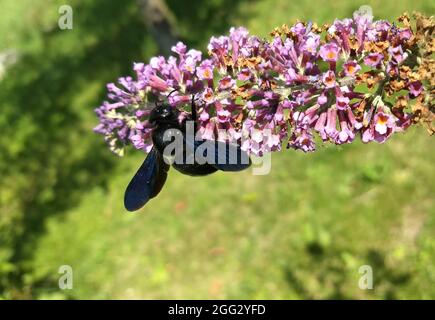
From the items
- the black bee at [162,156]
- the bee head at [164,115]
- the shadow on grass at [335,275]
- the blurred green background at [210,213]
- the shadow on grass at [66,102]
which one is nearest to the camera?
the black bee at [162,156]

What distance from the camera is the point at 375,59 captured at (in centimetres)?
269

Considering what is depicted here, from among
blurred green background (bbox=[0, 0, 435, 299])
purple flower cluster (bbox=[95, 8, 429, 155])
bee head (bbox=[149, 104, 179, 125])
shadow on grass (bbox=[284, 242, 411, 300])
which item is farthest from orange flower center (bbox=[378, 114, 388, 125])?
shadow on grass (bbox=[284, 242, 411, 300])

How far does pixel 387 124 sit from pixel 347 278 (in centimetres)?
311

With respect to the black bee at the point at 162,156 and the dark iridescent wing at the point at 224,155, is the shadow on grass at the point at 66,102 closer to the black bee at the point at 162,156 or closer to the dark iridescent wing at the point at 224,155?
the black bee at the point at 162,156

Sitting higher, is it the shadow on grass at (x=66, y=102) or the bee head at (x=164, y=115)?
the shadow on grass at (x=66, y=102)

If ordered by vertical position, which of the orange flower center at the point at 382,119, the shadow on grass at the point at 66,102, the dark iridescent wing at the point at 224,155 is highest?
the shadow on grass at the point at 66,102

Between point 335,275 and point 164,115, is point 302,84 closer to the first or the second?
point 164,115

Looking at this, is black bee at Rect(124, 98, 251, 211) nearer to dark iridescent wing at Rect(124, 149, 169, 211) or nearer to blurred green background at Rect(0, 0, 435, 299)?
dark iridescent wing at Rect(124, 149, 169, 211)

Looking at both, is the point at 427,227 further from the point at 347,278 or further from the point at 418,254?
the point at 347,278

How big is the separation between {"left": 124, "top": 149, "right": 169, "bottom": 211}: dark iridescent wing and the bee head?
0.22 meters

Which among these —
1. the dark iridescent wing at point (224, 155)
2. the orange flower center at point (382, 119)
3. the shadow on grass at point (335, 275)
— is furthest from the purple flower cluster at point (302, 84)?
the shadow on grass at point (335, 275)

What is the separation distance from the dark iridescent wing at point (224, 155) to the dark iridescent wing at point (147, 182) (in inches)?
16.5

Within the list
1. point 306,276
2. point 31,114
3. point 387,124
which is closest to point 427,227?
point 306,276

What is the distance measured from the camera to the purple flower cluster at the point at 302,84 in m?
2.71
